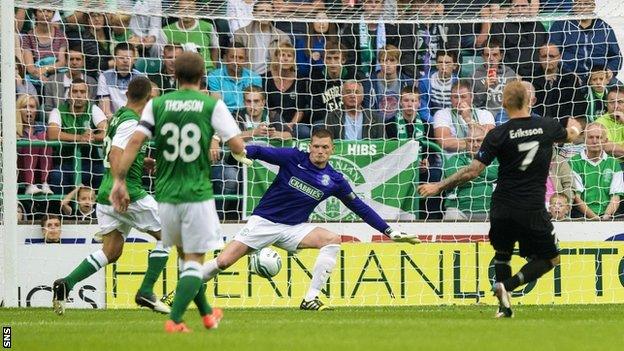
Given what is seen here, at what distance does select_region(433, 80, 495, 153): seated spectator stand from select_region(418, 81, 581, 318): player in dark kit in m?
5.24

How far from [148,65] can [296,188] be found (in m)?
4.17

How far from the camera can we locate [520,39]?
17.3 metres

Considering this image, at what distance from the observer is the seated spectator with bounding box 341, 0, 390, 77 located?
687 inches

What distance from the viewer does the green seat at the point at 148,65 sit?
1684cm

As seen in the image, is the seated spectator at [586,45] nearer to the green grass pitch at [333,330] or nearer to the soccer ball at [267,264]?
the green grass pitch at [333,330]

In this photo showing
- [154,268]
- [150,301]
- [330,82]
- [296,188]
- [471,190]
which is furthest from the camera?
[330,82]

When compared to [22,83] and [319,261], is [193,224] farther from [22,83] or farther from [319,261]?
[22,83]

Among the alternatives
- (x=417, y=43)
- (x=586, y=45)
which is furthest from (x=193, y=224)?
(x=586, y=45)

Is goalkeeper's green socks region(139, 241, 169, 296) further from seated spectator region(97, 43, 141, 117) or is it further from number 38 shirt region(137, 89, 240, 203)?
seated spectator region(97, 43, 141, 117)

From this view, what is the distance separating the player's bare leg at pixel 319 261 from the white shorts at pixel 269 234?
89mm

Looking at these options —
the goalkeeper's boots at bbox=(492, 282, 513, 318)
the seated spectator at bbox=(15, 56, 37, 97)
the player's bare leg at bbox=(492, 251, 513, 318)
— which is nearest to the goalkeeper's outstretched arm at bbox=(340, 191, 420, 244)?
the player's bare leg at bbox=(492, 251, 513, 318)

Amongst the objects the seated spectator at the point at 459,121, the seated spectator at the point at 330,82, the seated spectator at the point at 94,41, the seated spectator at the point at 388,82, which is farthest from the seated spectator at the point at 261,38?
the seated spectator at the point at 459,121

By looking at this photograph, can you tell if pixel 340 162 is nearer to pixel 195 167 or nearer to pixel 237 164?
pixel 237 164

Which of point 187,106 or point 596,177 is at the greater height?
point 187,106
